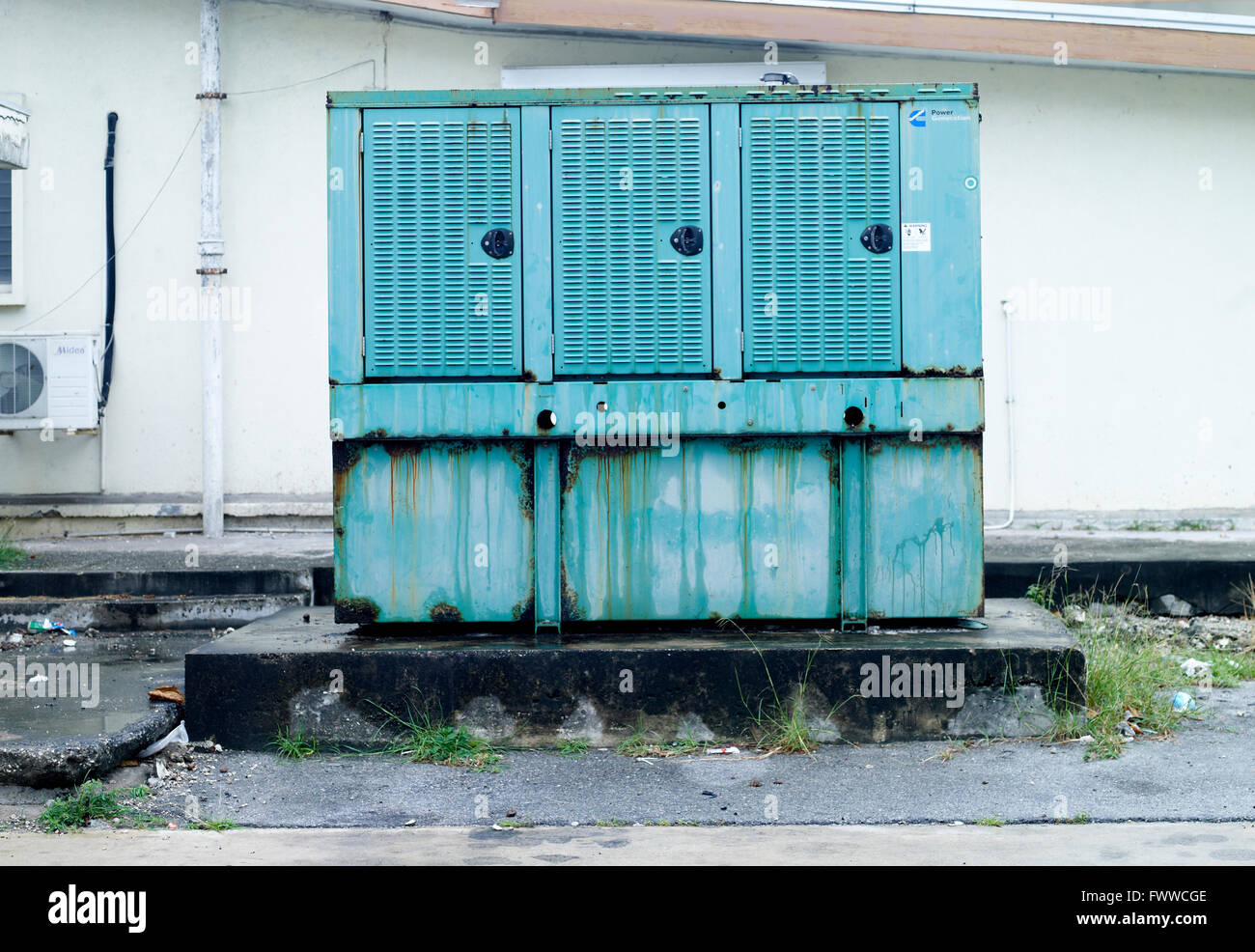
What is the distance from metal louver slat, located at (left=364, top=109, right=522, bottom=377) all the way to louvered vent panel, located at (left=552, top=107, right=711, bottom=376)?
0.24 m

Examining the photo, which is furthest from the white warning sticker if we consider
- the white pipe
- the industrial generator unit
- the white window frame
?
the white window frame

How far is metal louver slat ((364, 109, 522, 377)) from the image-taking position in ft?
18.1

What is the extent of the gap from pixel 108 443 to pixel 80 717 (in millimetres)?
4943

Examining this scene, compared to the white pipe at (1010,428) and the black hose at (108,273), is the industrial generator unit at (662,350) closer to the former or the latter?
the white pipe at (1010,428)

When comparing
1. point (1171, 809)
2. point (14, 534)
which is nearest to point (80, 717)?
point (1171, 809)

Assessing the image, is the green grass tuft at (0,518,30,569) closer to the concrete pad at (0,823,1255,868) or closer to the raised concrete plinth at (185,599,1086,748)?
the raised concrete plinth at (185,599,1086,748)

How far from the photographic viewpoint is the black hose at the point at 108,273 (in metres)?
9.40

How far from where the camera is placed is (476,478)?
5.54 m

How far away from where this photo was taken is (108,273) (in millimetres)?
9445

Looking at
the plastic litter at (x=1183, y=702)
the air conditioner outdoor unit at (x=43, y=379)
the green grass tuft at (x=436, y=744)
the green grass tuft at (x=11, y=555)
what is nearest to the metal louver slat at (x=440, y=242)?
the green grass tuft at (x=436, y=744)

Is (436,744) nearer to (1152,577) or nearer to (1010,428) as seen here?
(1152,577)

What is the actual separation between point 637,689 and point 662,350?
1.47m

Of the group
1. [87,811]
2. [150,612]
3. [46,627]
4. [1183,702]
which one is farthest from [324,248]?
[1183,702]
